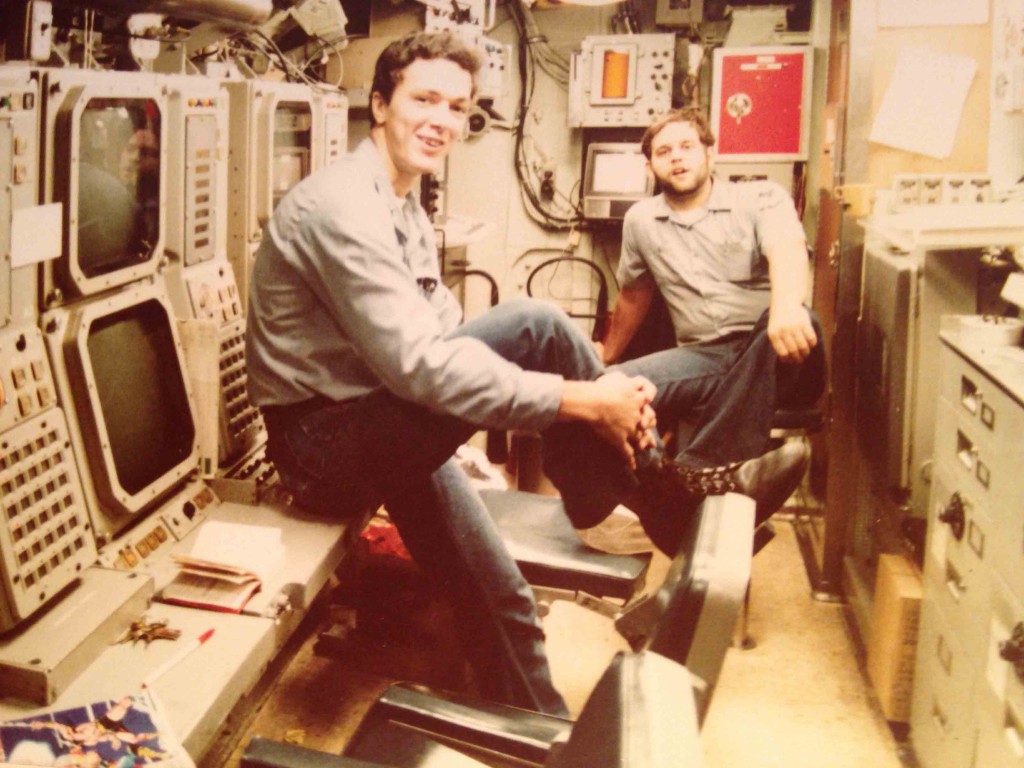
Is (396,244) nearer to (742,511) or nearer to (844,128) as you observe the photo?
(742,511)

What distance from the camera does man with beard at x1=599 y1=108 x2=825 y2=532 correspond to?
2.50 m

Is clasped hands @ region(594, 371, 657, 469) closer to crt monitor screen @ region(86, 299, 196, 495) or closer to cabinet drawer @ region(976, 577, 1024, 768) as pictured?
cabinet drawer @ region(976, 577, 1024, 768)

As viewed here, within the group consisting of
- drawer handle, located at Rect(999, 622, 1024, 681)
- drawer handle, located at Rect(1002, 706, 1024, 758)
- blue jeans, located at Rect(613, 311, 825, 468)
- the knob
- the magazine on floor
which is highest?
blue jeans, located at Rect(613, 311, 825, 468)

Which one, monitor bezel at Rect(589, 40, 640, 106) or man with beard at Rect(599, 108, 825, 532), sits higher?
monitor bezel at Rect(589, 40, 640, 106)

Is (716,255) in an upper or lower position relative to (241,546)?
upper

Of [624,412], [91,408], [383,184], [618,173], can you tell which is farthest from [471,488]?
[618,173]

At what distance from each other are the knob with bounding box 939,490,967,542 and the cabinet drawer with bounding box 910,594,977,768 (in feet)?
0.65

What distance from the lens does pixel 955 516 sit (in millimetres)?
1918

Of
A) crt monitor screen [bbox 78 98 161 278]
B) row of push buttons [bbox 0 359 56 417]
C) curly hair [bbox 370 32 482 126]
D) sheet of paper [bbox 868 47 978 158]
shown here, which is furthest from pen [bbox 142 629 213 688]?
sheet of paper [bbox 868 47 978 158]

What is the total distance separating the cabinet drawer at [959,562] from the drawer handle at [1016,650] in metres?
0.16

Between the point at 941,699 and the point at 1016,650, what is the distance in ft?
1.57

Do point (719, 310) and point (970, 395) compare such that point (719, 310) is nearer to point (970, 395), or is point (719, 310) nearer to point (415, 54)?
point (970, 395)

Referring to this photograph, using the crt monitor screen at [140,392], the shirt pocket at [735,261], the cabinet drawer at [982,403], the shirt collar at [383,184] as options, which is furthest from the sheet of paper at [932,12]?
the crt monitor screen at [140,392]

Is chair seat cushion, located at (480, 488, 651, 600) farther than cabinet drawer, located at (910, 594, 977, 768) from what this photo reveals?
Yes
